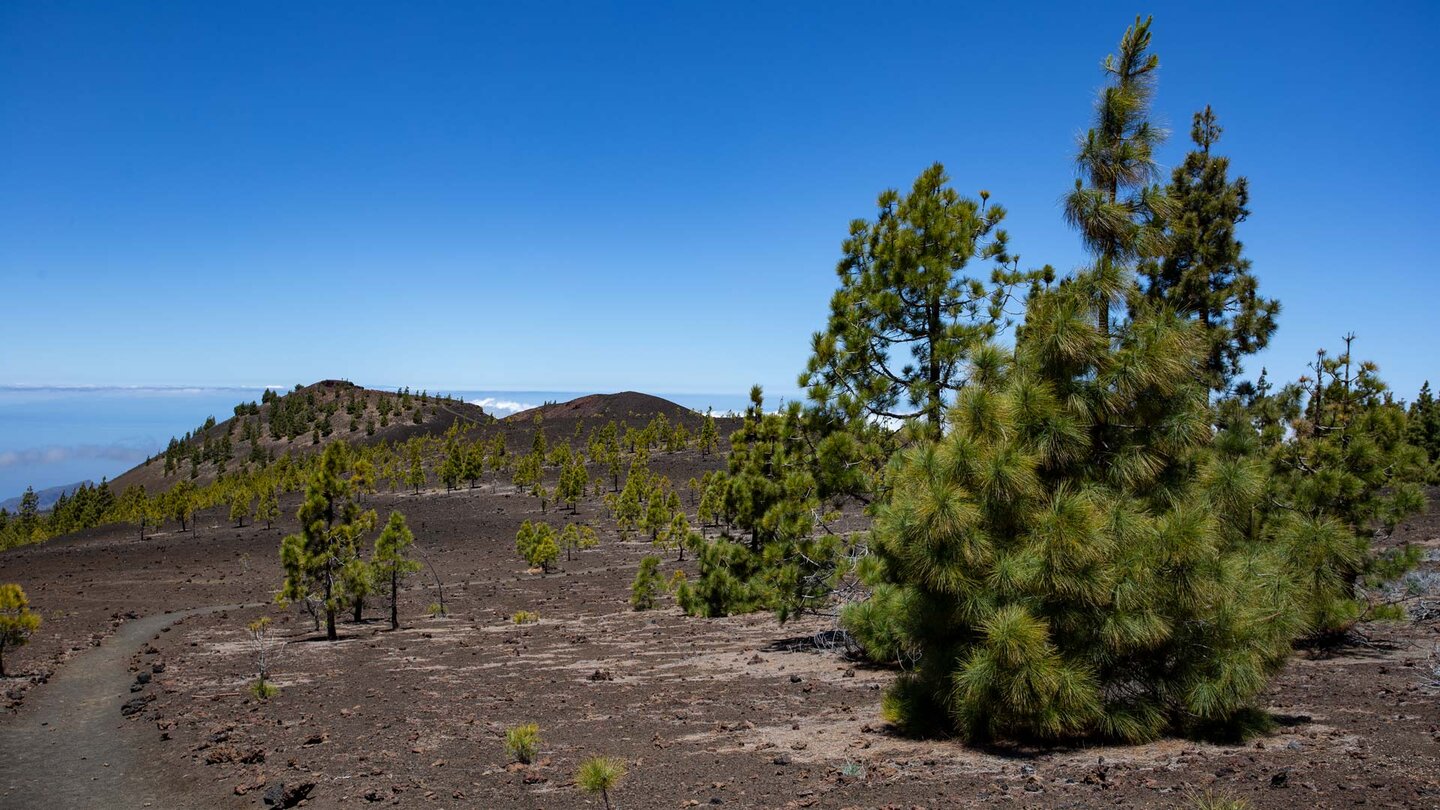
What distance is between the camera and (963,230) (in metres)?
12.3

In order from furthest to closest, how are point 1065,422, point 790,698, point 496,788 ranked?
1. point 790,698
2. point 496,788
3. point 1065,422

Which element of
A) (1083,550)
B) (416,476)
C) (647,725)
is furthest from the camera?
(416,476)

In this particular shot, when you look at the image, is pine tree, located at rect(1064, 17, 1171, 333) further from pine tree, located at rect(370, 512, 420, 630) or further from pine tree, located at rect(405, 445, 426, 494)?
pine tree, located at rect(405, 445, 426, 494)

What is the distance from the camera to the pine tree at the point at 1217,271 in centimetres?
1492

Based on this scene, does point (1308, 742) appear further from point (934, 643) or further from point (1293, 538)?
point (1293, 538)

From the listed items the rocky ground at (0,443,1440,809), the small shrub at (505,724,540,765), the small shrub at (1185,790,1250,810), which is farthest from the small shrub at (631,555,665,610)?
the small shrub at (1185,790,1250,810)

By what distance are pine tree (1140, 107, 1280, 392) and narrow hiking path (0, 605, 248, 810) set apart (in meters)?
17.3

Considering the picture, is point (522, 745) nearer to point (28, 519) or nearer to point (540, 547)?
point (540, 547)

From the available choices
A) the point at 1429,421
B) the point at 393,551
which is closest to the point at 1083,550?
the point at 393,551

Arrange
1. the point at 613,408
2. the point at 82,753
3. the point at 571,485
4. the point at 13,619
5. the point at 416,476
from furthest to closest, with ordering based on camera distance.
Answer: the point at 613,408 < the point at 416,476 < the point at 571,485 < the point at 13,619 < the point at 82,753

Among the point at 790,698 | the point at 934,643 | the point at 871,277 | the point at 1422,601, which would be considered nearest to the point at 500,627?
the point at 790,698

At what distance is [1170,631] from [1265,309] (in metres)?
10.8

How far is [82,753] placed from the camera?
12453mm

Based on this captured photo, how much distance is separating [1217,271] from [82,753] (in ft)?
70.6
